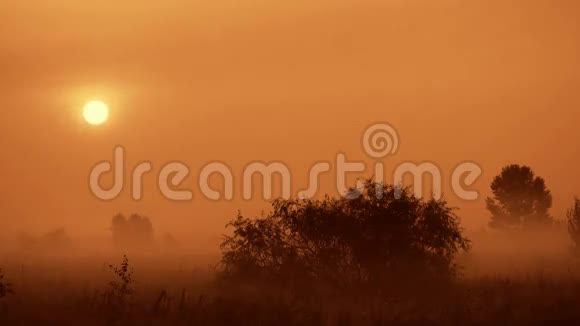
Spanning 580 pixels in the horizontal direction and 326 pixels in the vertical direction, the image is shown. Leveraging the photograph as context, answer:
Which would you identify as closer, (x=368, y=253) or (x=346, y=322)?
(x=346, y=322)

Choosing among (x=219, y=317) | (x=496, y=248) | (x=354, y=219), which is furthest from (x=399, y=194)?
(x=496, y=248)

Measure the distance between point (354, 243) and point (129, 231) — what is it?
97.9 meters

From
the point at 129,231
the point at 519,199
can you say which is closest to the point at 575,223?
the point at 519,199

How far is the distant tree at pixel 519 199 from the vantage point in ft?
286

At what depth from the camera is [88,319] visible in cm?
3062

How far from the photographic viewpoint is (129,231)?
434 feet

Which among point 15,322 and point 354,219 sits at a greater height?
point 354,219

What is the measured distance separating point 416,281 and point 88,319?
14751 millimetres

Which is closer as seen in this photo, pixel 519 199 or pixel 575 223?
pixel 575 223

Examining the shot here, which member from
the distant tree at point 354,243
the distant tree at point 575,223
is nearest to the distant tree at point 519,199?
the distant tree at point 575,223

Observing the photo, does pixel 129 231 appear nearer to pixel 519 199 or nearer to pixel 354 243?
pixel 519 199

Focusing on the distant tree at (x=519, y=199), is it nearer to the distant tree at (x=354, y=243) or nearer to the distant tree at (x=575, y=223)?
the distant tree at (x=575, y=223)

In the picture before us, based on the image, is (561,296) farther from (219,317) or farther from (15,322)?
(15,322)

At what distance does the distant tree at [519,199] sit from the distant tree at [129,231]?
193 ft
